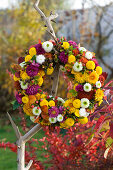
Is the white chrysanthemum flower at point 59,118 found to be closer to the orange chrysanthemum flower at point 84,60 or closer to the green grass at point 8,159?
the orange chrysanthemum flower at point 84,60

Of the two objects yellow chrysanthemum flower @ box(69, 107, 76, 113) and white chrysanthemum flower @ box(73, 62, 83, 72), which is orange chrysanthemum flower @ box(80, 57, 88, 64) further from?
yellow chrysanthemum flower @ box(69, 107, 76, 113)

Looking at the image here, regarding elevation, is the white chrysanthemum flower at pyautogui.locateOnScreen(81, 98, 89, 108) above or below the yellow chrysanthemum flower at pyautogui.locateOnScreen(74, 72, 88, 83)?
below

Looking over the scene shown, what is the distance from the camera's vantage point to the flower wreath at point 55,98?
4.83 feet

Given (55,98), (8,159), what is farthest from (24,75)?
(8,159)

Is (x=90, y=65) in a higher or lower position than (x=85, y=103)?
higher

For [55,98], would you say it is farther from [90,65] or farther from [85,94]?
[90,65]

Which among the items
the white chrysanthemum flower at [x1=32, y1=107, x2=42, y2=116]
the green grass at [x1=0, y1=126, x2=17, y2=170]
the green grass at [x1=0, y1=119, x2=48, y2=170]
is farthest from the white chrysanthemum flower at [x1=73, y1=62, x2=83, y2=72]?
the green grass at [x1=0, y1=126, x2=17, y2=170]

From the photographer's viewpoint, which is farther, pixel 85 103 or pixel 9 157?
pixel 9 157

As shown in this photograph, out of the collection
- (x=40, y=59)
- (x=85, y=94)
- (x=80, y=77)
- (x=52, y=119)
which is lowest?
(x=52, y=119)

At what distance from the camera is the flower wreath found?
1.47 meters

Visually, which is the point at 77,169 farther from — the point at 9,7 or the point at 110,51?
the point at 9,7

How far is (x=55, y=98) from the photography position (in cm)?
155

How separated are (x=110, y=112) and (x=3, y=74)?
4.00 meters

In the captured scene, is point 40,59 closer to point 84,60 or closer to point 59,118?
point 84,60
